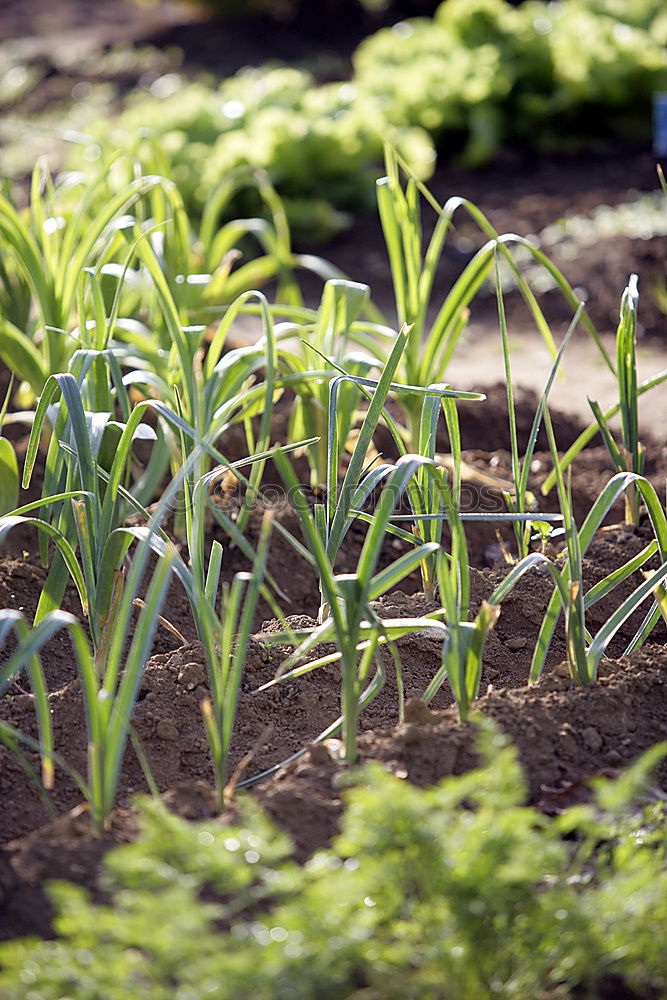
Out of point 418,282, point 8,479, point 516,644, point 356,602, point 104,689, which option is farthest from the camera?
point 418,282

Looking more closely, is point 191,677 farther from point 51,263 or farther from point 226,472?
point 51,263

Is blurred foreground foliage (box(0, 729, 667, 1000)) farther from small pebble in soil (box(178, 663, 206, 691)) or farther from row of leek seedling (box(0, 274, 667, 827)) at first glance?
small pebble in soil (box(178, 663, 206, 691))

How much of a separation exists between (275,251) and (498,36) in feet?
10.2

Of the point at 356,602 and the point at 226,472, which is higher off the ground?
the point at 356,602

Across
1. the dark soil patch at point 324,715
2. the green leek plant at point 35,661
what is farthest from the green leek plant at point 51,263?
the green leek plant at point 35,661

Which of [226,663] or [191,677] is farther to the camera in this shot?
[191,677]

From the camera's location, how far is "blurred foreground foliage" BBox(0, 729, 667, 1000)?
0.91m

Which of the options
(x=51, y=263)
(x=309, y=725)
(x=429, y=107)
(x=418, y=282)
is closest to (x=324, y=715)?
(x=309, y=725)

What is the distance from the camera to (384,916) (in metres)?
1.00

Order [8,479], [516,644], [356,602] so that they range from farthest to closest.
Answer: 1. [8,479]
2. [516,644]
3. [356,602]

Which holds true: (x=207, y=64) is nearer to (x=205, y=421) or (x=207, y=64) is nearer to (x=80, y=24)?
(x=80, y=24)

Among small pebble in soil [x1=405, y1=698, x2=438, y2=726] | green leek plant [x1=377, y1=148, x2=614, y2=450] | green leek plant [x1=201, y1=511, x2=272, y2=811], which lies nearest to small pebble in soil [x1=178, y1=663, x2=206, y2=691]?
green leek plant [x1=201, y1=511, x2=272, y2=811]

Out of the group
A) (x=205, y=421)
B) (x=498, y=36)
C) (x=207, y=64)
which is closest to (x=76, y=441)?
(x=205, y=421)

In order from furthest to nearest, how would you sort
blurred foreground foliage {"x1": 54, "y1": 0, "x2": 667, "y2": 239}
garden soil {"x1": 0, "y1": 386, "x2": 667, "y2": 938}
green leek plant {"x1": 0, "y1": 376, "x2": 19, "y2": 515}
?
1. blurred foreground foliage {"x1": 54, "y1": 0, "x2": 667, "y2": 239}
2. green leek plant {"x1": 0, "y1": 376, "x2": 19, "y2": 515}
3. garden soil {"x1": 0, "y1": 386, "x2": 667, "y2": 938}
